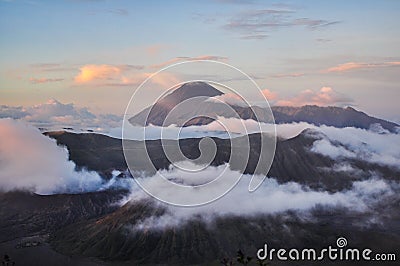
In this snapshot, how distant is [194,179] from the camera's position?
180 metres

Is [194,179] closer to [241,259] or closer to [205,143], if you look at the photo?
[241,259]

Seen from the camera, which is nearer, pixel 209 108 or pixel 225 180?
pixel 209 108

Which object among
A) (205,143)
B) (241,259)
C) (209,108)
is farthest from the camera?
(241,259)

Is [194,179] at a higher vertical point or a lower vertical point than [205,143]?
lower

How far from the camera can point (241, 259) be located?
7544 centimetres

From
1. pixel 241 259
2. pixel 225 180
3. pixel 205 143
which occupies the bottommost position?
pixel 225 180

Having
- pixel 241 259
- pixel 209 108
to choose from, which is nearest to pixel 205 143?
pixel 209 108

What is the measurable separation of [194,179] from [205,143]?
415 feet

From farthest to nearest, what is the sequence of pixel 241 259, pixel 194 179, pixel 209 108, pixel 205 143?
pixel 194 179 → pixel 241 259 → pixel 209 108 → pixel 205 143

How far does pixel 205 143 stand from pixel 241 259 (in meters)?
28.5

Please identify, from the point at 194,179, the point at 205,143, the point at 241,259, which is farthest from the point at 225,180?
the point at 205,143

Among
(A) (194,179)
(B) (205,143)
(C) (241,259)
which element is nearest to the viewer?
(B) (205,143)

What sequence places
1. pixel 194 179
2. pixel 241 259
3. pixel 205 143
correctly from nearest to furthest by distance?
1. pixel 205 143
2. pixel 241 259
3. pixel 194 179

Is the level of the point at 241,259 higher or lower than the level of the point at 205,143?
lower
